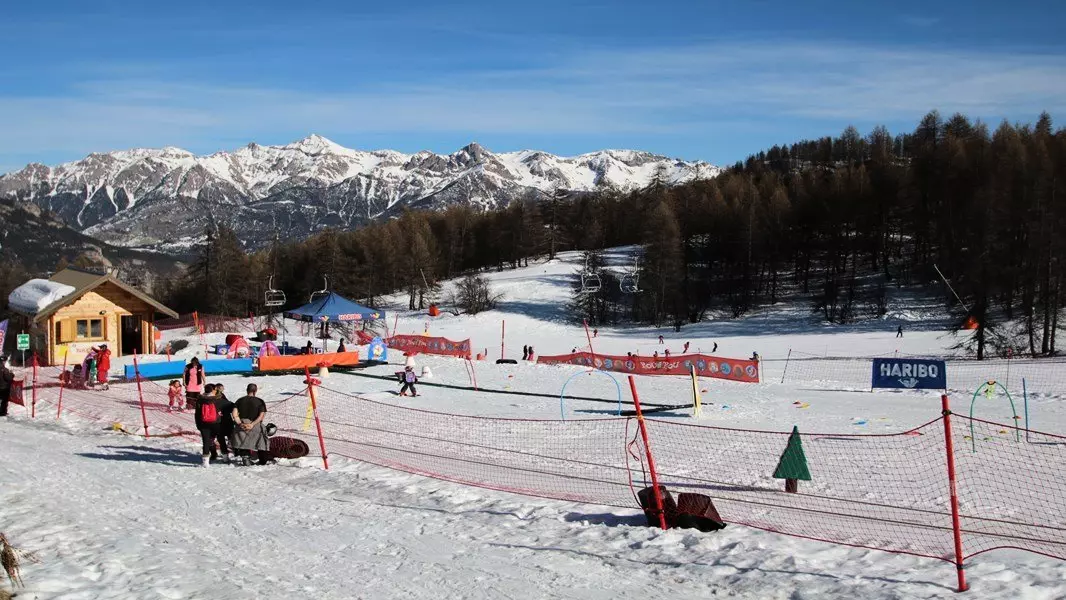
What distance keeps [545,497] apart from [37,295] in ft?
109

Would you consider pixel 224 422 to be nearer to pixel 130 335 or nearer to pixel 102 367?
pixel 102 367

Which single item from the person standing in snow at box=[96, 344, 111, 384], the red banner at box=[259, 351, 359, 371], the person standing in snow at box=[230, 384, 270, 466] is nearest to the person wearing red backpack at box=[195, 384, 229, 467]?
the person standing in snow at box=[230, 384, 270, 466]

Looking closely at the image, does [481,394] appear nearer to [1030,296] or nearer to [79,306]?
[79,306]

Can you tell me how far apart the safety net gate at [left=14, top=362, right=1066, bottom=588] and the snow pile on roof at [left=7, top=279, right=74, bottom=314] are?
16.2 metres

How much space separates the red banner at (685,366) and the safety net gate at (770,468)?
36.7ft

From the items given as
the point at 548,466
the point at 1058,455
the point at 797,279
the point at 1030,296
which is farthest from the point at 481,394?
the point at 797,279

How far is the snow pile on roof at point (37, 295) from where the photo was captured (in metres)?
35.7

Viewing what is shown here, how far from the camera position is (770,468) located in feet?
48.0

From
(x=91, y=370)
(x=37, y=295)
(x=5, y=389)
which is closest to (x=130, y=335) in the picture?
(x=37, y=295)

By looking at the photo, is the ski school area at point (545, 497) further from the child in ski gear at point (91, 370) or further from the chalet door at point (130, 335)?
the chalet door at point (130, 335)

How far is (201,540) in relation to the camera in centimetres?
1013

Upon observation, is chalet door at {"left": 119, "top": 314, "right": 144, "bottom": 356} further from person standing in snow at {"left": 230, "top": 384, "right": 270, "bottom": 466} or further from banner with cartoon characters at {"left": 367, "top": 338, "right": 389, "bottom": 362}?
person standing in snow at {"left": 230, "top": 384, "right": 270, "bottom": 466}

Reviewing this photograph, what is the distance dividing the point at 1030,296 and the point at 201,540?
145ft

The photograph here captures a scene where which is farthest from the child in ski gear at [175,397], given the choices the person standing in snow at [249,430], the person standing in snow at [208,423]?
the person standing in snow at [249,430]
